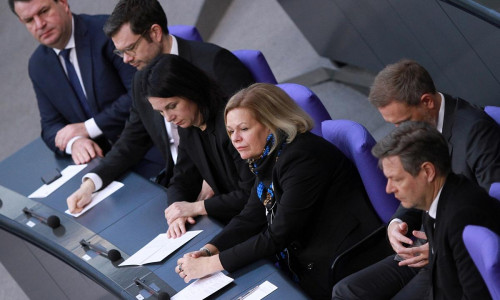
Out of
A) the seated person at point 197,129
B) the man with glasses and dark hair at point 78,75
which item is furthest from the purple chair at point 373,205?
the man with glasses and dark hair at point 78,75

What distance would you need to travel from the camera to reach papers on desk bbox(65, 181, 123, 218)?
3.85m

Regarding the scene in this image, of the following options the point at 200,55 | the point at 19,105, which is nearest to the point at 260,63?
the point at 200,55

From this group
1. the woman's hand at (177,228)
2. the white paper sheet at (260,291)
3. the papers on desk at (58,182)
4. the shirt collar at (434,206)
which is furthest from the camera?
the papers on desk at (58,182)

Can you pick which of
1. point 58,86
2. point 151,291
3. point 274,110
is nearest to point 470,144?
point 274,110

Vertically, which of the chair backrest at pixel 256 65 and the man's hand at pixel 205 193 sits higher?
the chair backrest at pixel 256 65

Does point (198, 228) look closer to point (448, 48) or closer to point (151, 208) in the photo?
point (151, 208)

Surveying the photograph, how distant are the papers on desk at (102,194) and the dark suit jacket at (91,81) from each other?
1.83 feet

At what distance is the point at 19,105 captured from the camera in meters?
7.15

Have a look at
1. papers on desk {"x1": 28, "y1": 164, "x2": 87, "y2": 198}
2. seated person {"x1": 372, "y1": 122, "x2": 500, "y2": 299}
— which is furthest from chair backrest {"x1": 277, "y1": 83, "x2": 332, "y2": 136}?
papers on desk {"x1": 28, "y1": 164, "x2": 87, "y2": 198}

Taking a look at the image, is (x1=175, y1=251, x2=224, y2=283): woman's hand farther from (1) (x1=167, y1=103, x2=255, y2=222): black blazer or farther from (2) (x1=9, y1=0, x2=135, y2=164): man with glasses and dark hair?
(2) (x1=9, y1=0, x2=135, y2=164): man with glasses and dark hair

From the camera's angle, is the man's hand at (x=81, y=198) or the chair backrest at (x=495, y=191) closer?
the chair backrest at (x=495, y=191)

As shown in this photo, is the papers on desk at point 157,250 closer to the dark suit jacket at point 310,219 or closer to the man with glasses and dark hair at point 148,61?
the dark suit jacket at point 310,219

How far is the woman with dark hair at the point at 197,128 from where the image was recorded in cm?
334

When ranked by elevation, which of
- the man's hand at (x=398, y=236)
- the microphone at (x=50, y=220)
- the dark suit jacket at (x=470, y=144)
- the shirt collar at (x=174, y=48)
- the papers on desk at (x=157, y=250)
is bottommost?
the man's hand at (x=398, y=236)
